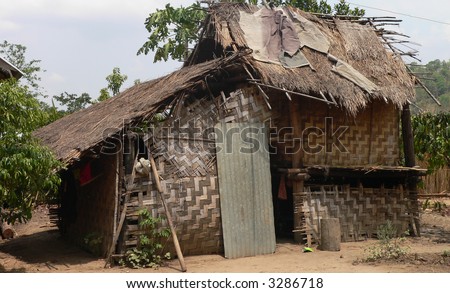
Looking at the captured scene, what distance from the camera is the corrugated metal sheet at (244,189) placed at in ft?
27.2

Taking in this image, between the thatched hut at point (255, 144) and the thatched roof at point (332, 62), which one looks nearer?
the thatched hut at point (255, 144)

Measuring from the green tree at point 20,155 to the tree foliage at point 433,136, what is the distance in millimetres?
8493

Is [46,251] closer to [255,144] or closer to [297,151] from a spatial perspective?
[255,144]

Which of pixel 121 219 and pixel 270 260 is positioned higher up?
pixel 121 219

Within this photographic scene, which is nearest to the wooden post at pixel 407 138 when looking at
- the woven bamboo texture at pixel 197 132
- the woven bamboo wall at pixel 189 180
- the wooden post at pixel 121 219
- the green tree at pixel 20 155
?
the woven bamboo texture at pixel 197 132

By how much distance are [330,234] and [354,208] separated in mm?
1245

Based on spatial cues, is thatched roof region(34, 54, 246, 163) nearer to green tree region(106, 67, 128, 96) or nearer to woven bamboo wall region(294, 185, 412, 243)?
woven bamboo wall region(294, 185, 412, 243)

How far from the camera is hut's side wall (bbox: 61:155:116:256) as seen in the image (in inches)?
318

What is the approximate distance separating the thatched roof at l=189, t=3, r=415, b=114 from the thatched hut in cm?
3

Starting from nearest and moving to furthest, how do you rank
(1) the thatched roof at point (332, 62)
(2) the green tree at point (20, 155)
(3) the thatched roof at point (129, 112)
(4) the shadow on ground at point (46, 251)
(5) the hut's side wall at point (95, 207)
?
(2) the green tree at point (20, 155), (3) the thatched roof at point (129, 112), (5) the hut's side wall at point (95, 207), (4) the shadow on ground at point (46, 251), (1) the thatched roof at point (332, 62)

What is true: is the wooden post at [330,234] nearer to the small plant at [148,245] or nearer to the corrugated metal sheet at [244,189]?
the corrugated metal sheet at [244,189]

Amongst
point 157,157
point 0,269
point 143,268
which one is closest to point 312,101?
point 157,157

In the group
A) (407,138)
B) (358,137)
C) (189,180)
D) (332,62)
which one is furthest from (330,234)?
(407,138)

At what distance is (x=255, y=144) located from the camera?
8672mm
